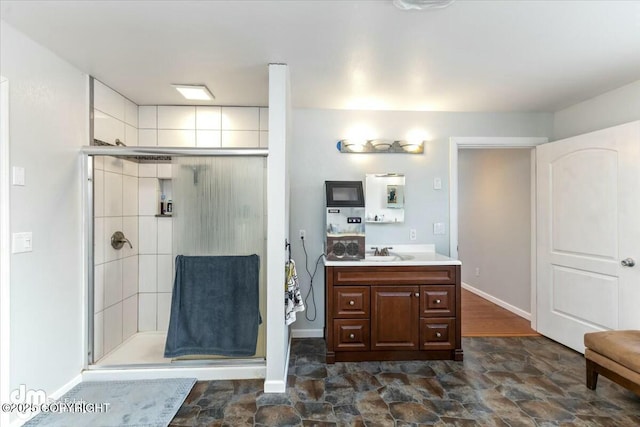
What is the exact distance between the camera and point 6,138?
69.5 inches

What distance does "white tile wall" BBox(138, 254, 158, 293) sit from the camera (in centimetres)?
325

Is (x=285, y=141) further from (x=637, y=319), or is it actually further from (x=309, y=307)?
(x=637, y=319)

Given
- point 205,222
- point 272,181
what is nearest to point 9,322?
point 205,222

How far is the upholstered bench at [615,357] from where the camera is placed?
1971mm

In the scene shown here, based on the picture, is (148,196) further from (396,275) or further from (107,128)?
(396,275)

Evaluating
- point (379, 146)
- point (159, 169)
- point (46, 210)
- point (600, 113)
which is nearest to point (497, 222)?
point (600, 113)

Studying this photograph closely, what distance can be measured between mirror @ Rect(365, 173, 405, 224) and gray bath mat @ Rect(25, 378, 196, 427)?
2.22 meters

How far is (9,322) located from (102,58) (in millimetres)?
1771

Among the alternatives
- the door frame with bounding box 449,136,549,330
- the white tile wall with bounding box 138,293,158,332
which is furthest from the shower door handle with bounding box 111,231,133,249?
the door frame with bounding box 449,136,549,330

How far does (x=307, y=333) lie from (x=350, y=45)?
268 cm

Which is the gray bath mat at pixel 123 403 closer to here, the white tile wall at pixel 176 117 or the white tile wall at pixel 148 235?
the white tile wall at pixel 148 235

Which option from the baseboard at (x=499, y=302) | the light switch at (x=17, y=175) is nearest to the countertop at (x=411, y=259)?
the baseboard at (x=499, y=302)

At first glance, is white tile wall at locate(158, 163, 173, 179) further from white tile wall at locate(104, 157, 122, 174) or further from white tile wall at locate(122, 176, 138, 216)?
white tile wall at locate(104, 157, 122, 174)

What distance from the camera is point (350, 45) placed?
201cm
